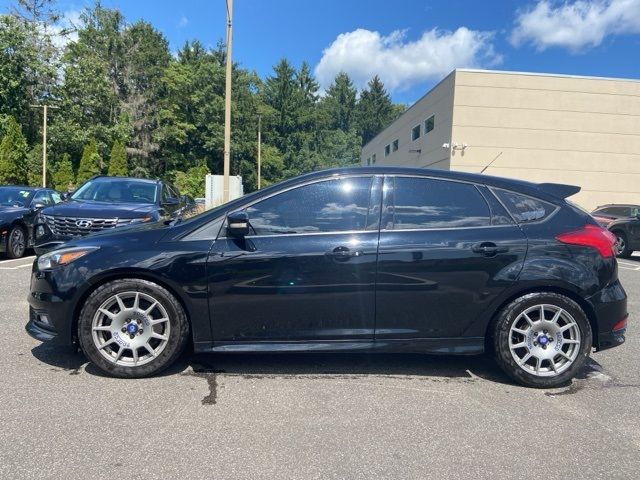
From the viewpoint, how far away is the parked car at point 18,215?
29.0 feet

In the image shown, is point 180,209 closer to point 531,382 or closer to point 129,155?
point 531,382

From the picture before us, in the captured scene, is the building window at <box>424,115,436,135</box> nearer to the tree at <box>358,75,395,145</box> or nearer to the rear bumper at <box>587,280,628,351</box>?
the rear bumper at <box>587,280,628,351</box>

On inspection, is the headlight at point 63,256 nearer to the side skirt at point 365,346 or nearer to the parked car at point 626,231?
the side skirt at point 365,346

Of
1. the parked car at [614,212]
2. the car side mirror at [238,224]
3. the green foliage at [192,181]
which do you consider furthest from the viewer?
the green foliage at [192,181]

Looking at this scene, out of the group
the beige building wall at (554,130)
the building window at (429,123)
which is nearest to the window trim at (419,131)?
the building window at (429,123)

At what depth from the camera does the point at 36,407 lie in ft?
9.95

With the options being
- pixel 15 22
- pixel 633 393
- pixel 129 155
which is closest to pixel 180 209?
pixel 633 393

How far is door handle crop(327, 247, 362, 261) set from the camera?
346 cm

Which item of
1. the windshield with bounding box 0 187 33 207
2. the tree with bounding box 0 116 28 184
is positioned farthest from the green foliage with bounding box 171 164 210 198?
the windshield with bounding box 0 187 33 207

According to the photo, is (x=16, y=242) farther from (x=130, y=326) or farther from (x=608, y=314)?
(x=608, y=314)

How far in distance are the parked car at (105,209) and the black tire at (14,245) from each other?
7.04 feet

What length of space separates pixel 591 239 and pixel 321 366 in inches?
93.8

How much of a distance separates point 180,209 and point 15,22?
1200 inches

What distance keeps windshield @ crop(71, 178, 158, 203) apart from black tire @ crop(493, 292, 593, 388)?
604 centimetres
